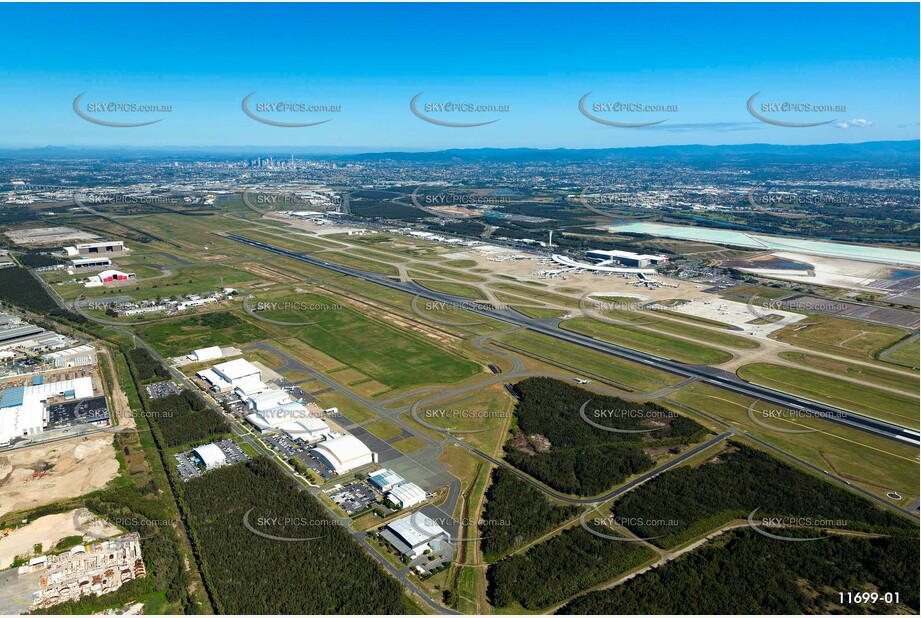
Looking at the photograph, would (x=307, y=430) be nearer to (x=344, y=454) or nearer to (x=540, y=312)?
(x=344, y=454)

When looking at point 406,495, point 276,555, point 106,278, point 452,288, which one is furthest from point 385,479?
point 106,278

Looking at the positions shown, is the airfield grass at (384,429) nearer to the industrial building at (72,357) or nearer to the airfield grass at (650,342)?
the airfield grass at (650,342)

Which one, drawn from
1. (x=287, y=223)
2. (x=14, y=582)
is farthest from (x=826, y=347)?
(x=287, y=223)

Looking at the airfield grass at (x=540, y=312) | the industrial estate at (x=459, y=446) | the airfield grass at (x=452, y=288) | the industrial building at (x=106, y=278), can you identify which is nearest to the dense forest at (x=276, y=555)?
the industrial estate at (x=459, y=446)

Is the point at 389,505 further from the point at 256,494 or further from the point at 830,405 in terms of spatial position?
the point at 830,405

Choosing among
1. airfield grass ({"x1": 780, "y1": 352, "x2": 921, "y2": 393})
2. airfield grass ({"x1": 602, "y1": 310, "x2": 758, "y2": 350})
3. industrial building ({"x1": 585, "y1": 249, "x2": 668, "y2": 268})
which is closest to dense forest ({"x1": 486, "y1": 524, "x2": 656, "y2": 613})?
airfield grass ({"x1": 780, "y1": 352, "x2": 921, "y2": 393})

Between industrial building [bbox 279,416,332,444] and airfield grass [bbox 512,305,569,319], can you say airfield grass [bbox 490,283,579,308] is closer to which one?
airfield grass [bbox 512,305,569,319]
